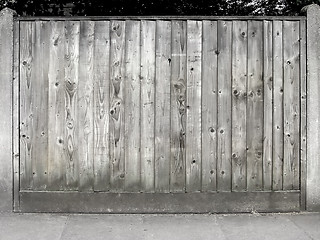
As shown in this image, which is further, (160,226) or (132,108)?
(132,108)

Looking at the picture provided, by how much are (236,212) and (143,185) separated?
106cm

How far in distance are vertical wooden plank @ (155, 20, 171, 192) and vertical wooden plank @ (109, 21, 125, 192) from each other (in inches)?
14.9

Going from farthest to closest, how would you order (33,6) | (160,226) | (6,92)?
1. (33,6)
2. (6,92)
3. (160,226)

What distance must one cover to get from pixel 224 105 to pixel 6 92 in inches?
93.2

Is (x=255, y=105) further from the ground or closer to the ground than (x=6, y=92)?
closer to the ground

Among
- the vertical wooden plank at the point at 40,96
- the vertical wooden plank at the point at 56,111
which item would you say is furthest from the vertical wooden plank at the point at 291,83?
the vertical wooden plank at the point at 40,96

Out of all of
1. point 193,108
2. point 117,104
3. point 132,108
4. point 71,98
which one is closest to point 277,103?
point 193,108

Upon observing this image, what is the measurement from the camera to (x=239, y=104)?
204 inches

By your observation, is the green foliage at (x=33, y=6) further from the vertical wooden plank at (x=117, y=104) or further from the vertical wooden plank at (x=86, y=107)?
the vertical wooden plank at (x=117, y=104)

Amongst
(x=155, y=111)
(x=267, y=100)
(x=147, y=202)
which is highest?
(x=267, y=100)

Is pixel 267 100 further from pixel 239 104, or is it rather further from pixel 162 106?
pixel 162 106

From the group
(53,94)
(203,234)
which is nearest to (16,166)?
(53,94)

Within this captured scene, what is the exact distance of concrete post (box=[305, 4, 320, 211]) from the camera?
5180 millimetres

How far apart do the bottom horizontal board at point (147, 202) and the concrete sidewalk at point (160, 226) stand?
78 mm
